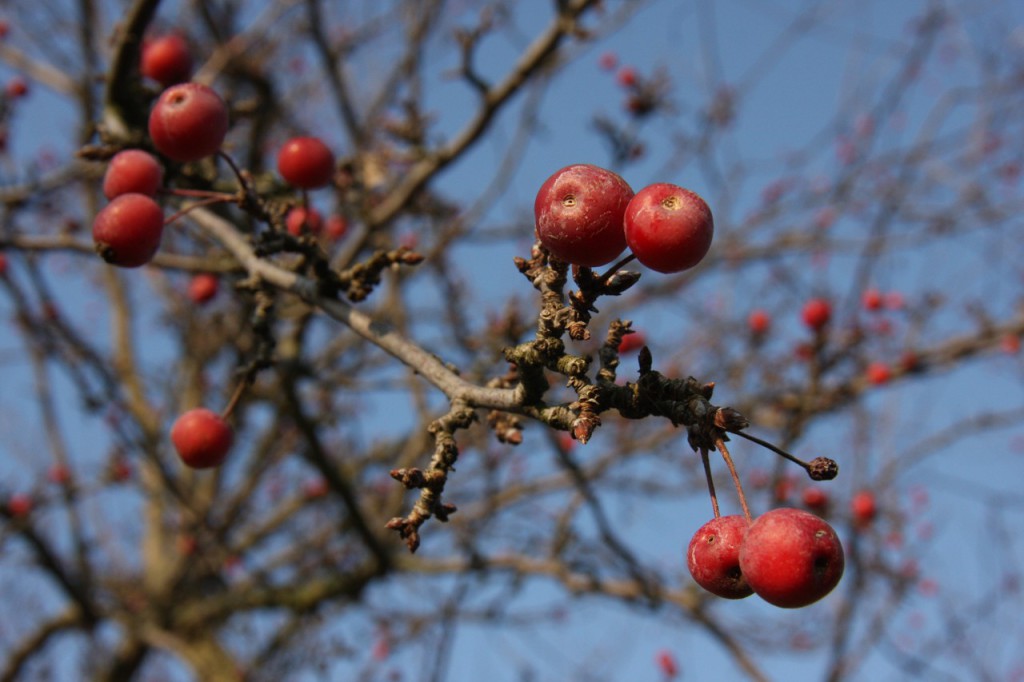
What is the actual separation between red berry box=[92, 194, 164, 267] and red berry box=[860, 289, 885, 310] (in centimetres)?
454

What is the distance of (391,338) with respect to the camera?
162 centimetres

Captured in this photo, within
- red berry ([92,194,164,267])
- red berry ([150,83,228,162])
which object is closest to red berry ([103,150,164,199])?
red berry ([150,83,228,162])

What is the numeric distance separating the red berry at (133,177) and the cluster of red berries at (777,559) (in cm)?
156

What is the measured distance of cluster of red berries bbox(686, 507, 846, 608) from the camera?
117cm

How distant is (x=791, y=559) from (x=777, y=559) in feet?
0.06

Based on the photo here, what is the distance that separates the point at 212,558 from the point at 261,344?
5.39m

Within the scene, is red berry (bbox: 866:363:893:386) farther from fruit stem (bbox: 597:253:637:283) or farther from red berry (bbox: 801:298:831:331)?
fruit stem (bbox: 597:253:637:283)

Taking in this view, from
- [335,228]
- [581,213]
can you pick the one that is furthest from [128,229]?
[335,228]

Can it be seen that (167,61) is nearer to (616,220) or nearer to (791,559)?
(616,220)

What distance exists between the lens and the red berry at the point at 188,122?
1.91 meters

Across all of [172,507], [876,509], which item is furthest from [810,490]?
[172,507]

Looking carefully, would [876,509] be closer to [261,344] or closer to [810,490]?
[810,490]

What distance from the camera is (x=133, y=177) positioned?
1.98 metres

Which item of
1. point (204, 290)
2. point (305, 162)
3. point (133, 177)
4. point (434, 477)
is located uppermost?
point (204, 290)
